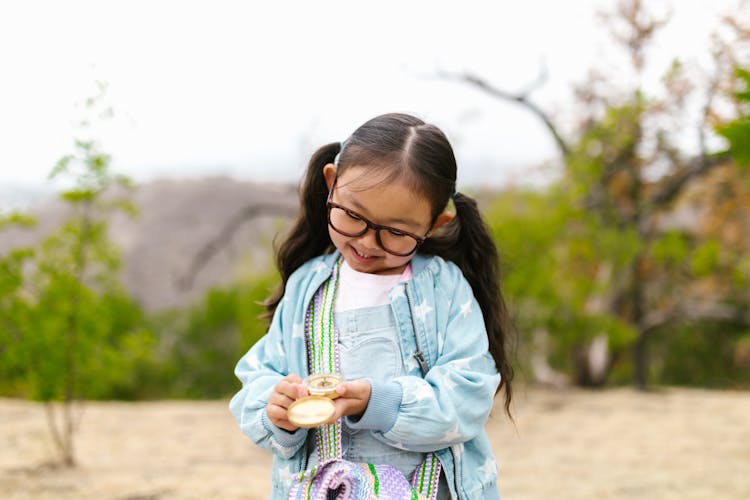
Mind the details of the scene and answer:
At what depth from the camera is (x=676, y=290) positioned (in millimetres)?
9727

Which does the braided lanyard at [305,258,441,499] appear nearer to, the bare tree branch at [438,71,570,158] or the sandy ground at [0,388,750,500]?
the sandy ground at [0,388,750,500]

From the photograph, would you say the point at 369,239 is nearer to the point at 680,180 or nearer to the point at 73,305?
the point at 73,305

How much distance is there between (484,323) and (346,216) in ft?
1.67

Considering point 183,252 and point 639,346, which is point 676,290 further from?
point 183,252

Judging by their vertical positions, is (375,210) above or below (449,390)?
above

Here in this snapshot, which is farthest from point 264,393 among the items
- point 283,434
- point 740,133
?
point 740,133

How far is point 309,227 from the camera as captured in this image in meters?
2.11

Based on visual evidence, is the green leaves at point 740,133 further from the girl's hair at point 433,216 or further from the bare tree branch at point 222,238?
the bare tree branch at point 222,238

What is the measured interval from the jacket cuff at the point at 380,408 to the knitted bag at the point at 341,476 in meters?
0.11

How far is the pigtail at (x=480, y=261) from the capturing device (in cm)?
203

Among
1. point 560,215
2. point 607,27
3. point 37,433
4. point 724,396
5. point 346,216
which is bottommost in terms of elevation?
point 724,396

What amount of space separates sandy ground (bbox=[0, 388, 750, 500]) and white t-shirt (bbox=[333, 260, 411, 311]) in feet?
8.19

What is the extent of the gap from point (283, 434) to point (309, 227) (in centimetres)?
63

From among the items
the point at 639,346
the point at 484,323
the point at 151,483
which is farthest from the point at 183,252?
the point at 484,323
